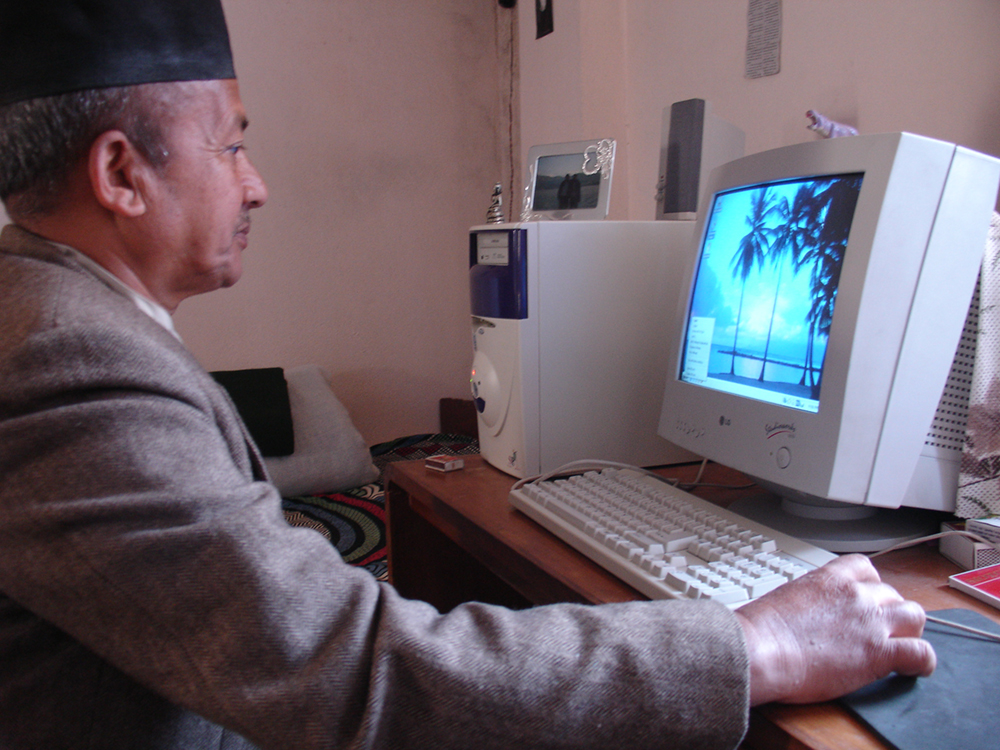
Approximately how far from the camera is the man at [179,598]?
1.63 feet

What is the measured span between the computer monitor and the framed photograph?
0.33m

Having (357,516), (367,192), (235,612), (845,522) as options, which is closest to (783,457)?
(845,522)

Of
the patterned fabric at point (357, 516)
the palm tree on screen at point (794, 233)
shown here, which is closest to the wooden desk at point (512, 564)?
the palm tree on screen at point (794, 233)

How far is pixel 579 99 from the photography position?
7.54 ft

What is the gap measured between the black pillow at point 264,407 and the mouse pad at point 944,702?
2074mm

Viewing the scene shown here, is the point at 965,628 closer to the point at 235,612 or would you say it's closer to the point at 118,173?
the point at 235,612

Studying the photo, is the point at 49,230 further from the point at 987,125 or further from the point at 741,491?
the point at 987,125

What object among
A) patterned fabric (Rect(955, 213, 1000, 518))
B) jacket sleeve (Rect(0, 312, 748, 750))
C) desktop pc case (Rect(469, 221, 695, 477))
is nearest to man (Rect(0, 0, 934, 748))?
jacket sleeve (Rect(0, 312, 748, 750))

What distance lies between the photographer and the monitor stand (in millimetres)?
850

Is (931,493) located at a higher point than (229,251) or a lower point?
lower

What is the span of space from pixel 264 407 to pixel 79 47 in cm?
188

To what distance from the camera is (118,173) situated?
2.14ft

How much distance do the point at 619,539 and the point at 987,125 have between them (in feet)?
3.13

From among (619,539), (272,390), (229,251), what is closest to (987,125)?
(619,539)
